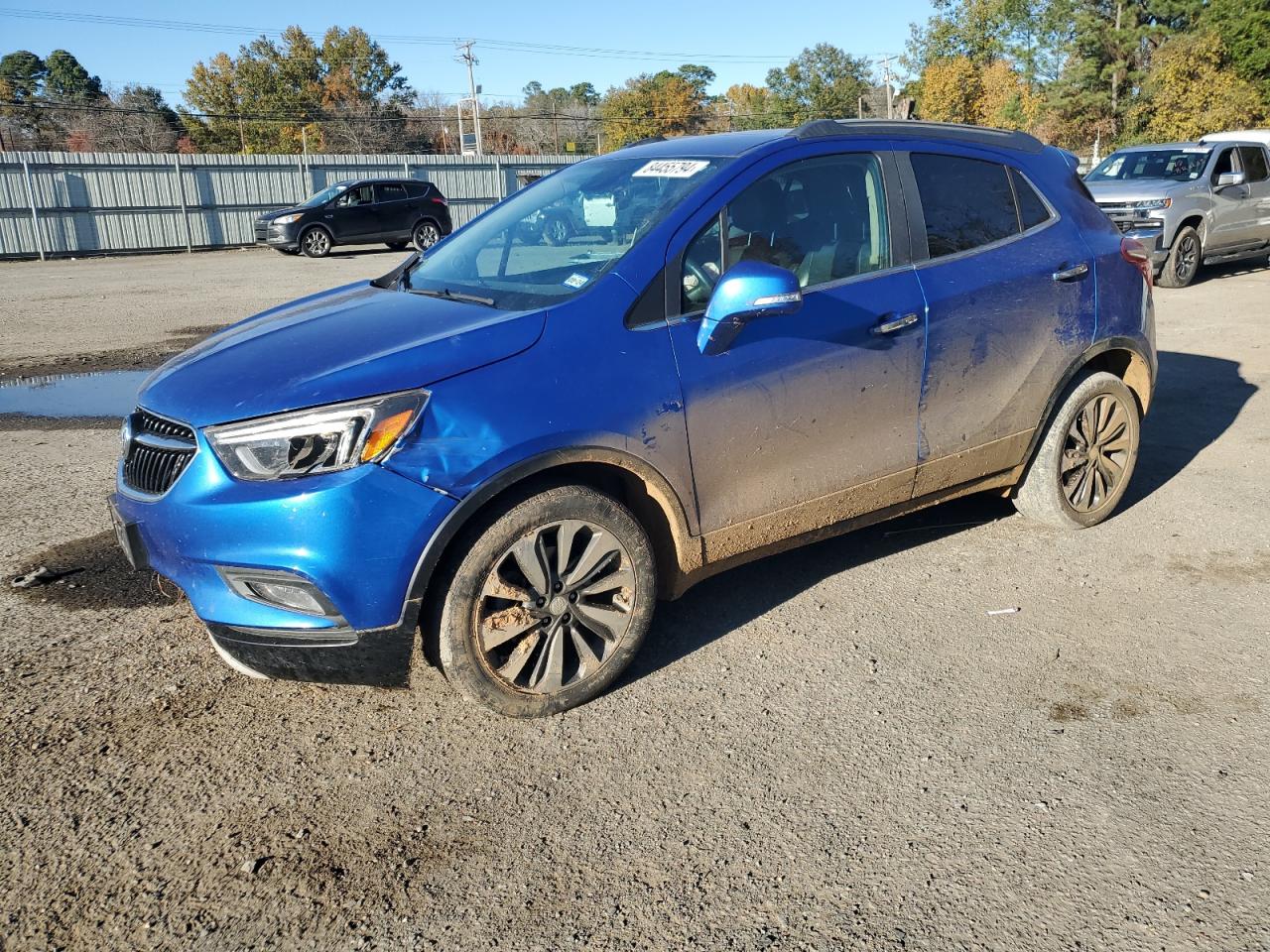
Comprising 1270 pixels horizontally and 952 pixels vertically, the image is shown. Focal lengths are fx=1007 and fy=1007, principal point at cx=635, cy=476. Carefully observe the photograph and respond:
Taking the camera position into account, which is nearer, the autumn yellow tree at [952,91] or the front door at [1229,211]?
the front door at [1229,211]

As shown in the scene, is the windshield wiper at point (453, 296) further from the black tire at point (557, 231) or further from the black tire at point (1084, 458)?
the black tire at point (1084, 458)

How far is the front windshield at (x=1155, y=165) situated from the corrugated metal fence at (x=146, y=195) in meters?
14.9

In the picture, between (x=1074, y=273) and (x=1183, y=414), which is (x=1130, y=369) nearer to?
(x=1074, y=273)

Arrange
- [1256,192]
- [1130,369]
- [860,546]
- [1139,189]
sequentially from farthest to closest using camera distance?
[1256,192] < [1139,189] < [1130,369] < [860,546]

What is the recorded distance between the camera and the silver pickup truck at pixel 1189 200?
1330 centimetres

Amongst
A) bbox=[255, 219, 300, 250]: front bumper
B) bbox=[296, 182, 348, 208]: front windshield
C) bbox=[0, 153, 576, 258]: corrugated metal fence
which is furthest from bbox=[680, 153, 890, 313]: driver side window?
bbox=[0, 153, 576, 258]: corrugated metal fence

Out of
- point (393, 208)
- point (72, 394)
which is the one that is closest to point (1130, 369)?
point (72, 394)

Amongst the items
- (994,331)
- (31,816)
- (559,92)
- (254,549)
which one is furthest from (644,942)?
(559,92)

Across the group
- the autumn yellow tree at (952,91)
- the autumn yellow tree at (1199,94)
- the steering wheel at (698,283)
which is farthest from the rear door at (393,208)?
the autumn yellow tree at (952,91)

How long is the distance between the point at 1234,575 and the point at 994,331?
1564 mm

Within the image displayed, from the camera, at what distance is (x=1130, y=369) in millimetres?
5035

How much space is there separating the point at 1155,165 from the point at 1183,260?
1705mm

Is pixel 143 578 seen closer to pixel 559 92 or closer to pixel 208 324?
pixel 208 324

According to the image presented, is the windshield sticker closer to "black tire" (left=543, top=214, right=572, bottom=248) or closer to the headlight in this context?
"black tire" (left=543, top=214, right=572, bottom=248)
